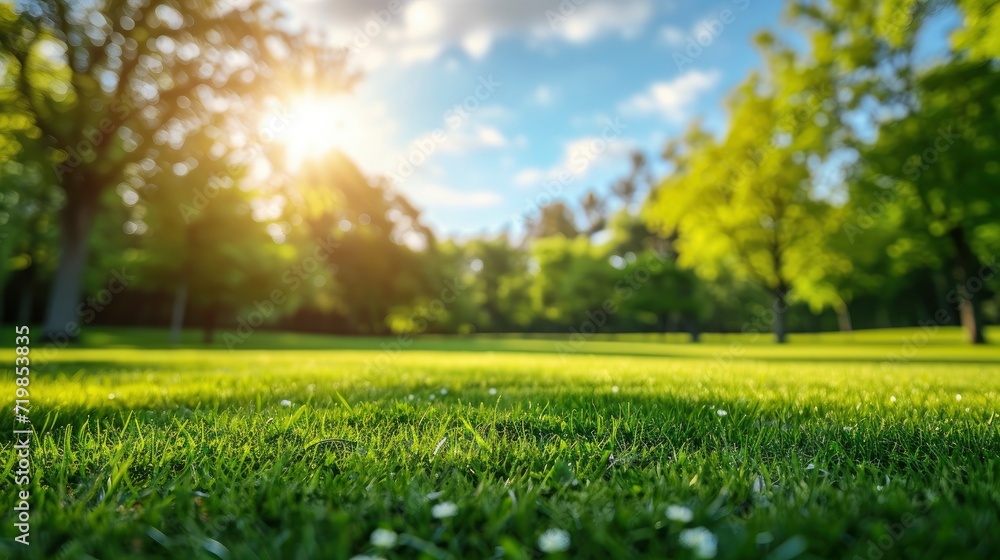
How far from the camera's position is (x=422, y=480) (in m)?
1.88

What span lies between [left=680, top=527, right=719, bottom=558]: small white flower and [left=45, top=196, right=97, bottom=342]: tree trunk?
→ 18683 millimetres

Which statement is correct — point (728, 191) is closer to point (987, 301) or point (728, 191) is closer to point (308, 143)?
point (308, 143)

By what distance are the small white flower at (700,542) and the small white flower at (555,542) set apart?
0.33 m

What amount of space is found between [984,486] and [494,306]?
59.7 m

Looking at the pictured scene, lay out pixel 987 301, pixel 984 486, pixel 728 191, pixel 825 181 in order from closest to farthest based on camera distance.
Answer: pixel 984 486 → pixel 825 181 → pixel 728 191 → pixel 987 301

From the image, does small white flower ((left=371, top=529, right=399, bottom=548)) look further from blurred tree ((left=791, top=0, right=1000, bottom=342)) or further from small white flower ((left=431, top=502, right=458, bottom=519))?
blurred tree ((left=791, top=0, right=1000, bottom=342))

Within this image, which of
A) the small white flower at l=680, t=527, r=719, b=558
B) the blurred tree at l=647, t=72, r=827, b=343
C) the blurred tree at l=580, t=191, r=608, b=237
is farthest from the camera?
the blurred tree at l=580, t=191, r=608, b=237

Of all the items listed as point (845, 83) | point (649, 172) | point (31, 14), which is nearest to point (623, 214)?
point (649, 172)

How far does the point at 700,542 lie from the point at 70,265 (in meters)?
19.3

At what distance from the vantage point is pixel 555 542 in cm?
125

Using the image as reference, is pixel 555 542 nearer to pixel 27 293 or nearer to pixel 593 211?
pixel 27 293

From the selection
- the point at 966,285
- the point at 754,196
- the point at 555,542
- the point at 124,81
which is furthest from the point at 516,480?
the point at 754,196

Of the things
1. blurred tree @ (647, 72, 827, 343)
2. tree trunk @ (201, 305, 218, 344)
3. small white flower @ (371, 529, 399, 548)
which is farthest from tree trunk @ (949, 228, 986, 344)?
tree trunk @ (201, 305, 218, 344)

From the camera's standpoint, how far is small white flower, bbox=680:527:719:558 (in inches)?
47.4
